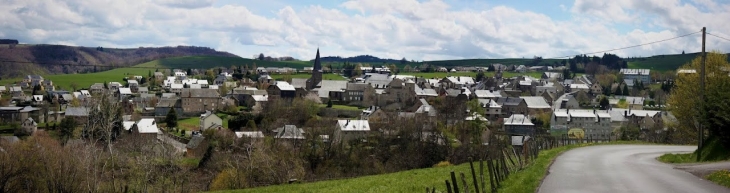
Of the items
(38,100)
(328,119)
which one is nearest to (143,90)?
(38,100)

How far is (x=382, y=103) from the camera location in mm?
101000

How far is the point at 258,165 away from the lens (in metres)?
39.8

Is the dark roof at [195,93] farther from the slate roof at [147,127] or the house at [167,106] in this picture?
the slate roof at [147,127]

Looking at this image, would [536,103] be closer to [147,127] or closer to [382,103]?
[382,103]

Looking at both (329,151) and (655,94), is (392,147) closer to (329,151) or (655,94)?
(329,151)

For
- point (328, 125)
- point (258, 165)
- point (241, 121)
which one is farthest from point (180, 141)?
point (258, 165)

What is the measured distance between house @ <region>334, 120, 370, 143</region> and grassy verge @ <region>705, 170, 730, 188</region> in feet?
147

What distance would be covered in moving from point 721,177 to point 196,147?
49635mm

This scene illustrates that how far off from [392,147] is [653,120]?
148 ft

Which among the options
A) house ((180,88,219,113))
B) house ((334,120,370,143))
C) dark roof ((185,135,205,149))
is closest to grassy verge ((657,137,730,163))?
house ((334,120,370,143))

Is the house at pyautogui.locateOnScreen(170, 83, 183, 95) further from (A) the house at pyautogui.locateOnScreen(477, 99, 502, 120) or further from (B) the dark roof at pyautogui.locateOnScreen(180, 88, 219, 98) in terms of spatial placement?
(A) the house at pyautogui.locateOnScreen(477, 99, 502, 120)

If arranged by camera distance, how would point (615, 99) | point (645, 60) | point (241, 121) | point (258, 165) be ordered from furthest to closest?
point (645, 60) → point (615, 99) → point (241, 121) → point (258, 165)

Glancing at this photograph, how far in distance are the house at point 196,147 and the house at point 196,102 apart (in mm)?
34218

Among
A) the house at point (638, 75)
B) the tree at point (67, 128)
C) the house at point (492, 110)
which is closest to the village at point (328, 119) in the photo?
the tree at point (67, 128)
